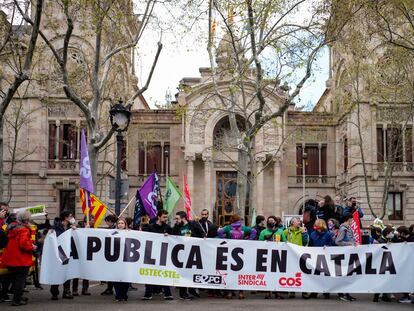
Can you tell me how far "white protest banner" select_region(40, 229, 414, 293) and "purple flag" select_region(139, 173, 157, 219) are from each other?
3.97 meters

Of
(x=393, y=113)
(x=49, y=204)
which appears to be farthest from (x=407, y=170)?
(x=49, y=204)

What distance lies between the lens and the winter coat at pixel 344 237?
13834mm

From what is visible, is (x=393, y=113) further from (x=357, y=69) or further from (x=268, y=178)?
(x=268, y=178)

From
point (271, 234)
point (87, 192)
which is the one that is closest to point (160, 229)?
point (271, 234)

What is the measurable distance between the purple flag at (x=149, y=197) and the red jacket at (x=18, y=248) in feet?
17.4

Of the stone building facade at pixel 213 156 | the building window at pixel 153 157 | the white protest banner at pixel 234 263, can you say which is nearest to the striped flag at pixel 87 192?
the white protest banner at pixel 234 263

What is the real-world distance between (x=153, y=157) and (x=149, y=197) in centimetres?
2809

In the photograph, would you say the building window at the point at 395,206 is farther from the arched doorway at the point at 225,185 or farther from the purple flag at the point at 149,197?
the purple flag at the point at 149,197

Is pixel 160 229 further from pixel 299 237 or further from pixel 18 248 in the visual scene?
pixel 299 237

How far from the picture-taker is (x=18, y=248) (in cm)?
1216

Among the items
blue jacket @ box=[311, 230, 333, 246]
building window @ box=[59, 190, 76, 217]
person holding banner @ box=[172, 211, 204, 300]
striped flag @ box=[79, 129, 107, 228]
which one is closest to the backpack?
striped flag @ box=[79, 129, 107, 228]

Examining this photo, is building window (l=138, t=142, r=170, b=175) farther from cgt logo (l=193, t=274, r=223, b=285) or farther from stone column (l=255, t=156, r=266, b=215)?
cgt logo (l=193, t=274, r=223, b=285)

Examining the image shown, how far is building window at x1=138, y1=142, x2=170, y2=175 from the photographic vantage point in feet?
148

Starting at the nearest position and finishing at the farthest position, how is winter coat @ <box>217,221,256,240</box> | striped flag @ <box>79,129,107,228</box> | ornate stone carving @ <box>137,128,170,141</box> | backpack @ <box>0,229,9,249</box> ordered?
backpack @ <box>0,229,9,249</box>
winter coat @ <box>217,221,256,240</box>
striped flag @ <box>79,129,107,228</box>
ornate stone carving @ <box>137,128,170,141</box>
